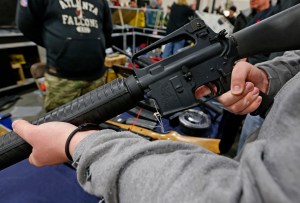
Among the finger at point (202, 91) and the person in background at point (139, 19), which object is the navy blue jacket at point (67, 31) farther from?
the person in background at point (139, 19)

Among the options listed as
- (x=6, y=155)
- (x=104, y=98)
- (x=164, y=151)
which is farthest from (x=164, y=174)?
(x=6, y=155)

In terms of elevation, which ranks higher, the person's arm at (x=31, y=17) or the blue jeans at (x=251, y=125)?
the person's arm at (x=31, y=17)

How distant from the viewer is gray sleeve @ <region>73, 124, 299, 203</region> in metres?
0.18

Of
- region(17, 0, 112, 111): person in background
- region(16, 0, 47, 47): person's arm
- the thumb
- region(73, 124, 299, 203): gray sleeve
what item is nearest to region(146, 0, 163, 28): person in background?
region(17, 0, 112, 111): person in background

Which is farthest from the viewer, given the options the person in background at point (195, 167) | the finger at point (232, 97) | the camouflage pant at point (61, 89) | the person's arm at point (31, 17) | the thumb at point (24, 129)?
the camouflage pant at point (61, 89)

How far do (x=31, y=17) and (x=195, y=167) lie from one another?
1.25m

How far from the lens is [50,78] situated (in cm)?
121

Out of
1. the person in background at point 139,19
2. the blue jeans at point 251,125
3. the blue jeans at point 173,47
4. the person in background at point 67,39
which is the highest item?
the person in background at point 67,39

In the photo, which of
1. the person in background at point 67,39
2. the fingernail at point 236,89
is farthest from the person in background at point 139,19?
the fingernail at point 236,89

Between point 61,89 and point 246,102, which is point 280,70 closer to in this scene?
point 246,102

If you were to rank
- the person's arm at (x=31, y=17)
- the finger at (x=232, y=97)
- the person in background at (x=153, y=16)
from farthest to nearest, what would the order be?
the person in background at (x=153, y=16) < the person's arm at (x=31, y=17) < the finger at (x=232, y=97)

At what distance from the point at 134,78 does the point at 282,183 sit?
0.34 meters

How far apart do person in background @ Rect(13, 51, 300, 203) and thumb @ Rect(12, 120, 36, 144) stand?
0.11 m

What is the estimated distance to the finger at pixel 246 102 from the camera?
51 cm
